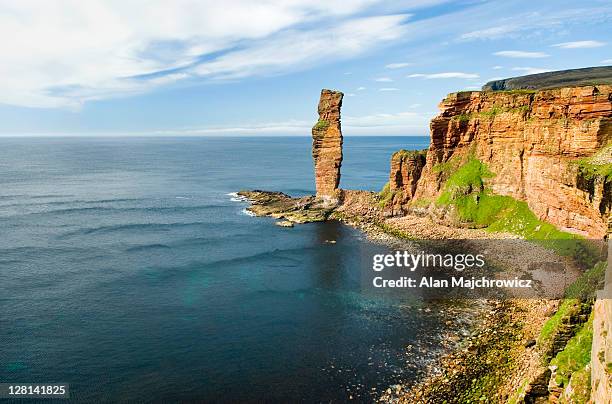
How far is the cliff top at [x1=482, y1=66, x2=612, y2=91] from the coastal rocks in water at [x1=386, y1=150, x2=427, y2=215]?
51.7 metres

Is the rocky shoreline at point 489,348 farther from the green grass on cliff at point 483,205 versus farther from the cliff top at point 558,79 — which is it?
the cliff top at point 558,79

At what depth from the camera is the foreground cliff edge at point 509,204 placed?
28544 millimetres

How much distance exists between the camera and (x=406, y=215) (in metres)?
86.1

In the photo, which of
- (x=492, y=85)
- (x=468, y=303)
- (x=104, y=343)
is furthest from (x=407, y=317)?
(x=492, y=85)

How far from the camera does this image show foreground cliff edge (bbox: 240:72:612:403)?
28544 millimetres

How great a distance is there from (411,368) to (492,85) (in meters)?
149

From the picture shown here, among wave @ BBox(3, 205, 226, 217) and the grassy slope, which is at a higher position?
the grassy slope

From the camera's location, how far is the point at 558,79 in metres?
128

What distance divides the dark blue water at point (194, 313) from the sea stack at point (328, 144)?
13.6 metres

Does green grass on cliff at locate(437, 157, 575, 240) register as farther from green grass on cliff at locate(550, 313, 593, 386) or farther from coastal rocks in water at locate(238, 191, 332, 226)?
green grass on cliff at locate(550, 313, 593, 386)

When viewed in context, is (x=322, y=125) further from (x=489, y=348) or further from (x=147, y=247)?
(x=489, y=348)

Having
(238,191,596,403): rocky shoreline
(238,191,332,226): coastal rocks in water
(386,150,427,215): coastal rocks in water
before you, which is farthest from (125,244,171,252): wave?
(386,150,427,215): coastal rocks in water

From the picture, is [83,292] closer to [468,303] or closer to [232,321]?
[232,321]

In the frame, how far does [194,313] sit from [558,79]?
12953 cm
